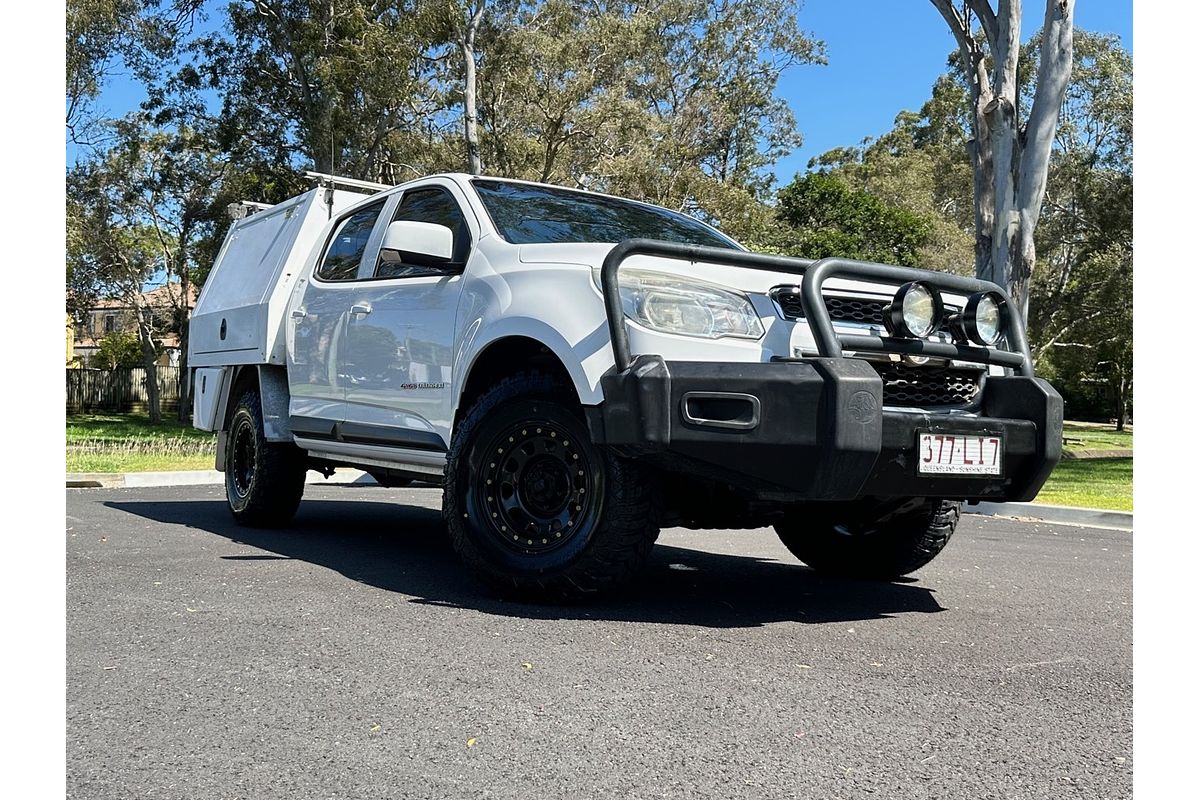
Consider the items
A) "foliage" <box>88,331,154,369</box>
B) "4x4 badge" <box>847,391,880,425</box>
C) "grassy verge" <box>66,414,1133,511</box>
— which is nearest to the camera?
"4x4 badge" <box>847,391,880,425</box>

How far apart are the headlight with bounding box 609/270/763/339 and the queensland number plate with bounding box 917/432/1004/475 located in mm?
735

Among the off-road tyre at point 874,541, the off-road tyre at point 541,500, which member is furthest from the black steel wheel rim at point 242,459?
the off-road tyre at point 874,541

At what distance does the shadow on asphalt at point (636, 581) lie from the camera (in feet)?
15.3

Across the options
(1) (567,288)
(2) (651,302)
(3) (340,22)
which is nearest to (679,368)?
(2) (651,302)

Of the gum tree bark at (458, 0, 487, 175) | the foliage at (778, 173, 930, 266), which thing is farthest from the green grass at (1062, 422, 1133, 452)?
the gum tree bark at (458, 0, 487, 175)

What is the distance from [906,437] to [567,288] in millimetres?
1419

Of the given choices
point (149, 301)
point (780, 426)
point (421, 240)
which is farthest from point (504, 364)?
point (149, 301)

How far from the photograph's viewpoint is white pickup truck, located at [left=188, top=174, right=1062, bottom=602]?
410 cm

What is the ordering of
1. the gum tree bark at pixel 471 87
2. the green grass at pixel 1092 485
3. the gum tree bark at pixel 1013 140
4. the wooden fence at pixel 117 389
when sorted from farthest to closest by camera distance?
the wooden fence at pixel 117 389, the gum tree bark at pixel 471 87, the gum tree bark at pixel 1013 140, the green grass at pixel 1092 485

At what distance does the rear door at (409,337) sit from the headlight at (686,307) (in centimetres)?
117

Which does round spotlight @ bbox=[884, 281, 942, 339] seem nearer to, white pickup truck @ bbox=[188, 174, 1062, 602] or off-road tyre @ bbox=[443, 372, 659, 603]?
white pickup truck @ bbox=[188, 174, 1062, 602]

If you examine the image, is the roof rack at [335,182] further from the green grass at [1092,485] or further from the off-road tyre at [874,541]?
the green grass at [1092,485]

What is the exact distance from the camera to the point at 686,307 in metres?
4.37

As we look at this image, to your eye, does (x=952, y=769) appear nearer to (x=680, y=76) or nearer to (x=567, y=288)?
(x=567, y=288)
